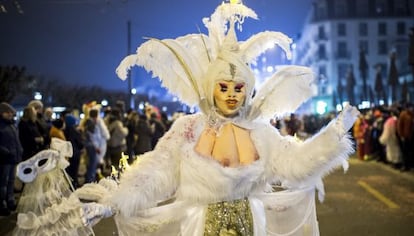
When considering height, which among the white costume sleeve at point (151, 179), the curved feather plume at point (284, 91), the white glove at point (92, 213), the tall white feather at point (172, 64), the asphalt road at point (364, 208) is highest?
the tall white feather at point (172, 64)

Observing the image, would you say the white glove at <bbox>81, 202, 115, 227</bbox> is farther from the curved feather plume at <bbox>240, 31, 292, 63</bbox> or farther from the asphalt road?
the asphalt road

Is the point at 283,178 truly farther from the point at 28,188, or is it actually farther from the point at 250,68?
the point at 28,188

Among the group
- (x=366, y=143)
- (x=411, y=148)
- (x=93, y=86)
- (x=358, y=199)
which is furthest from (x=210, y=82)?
(x=93, y=86)

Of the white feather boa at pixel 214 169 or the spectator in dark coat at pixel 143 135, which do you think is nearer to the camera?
the white feather boa at pixel 214 169

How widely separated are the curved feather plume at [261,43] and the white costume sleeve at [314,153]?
68 centimetres

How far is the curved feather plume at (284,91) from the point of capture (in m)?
4.34

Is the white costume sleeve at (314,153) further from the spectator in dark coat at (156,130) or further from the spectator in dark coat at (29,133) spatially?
the spectator in dark coat at (156,130)

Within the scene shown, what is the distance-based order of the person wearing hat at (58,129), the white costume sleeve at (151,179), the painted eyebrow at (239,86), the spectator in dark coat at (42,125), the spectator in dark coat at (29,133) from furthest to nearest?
the spectator in dark coat at (42,125)
the spectator in dark coat at (29,133)
the person wearing hat at (58,129)
the painted eyebrow at (239,86)
the white costume sleeve at (151,179)

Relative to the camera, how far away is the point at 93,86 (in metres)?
53.2

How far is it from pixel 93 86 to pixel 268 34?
1978 inches

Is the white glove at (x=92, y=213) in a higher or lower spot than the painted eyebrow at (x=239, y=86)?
lower

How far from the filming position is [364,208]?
10016mm

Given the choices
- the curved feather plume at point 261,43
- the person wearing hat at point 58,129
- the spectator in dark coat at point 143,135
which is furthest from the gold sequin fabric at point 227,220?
the spectator in dark coat at point 143,135

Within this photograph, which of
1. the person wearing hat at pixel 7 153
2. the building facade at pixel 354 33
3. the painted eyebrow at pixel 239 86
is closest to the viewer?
the painted eyebrow at pixel 239 86
